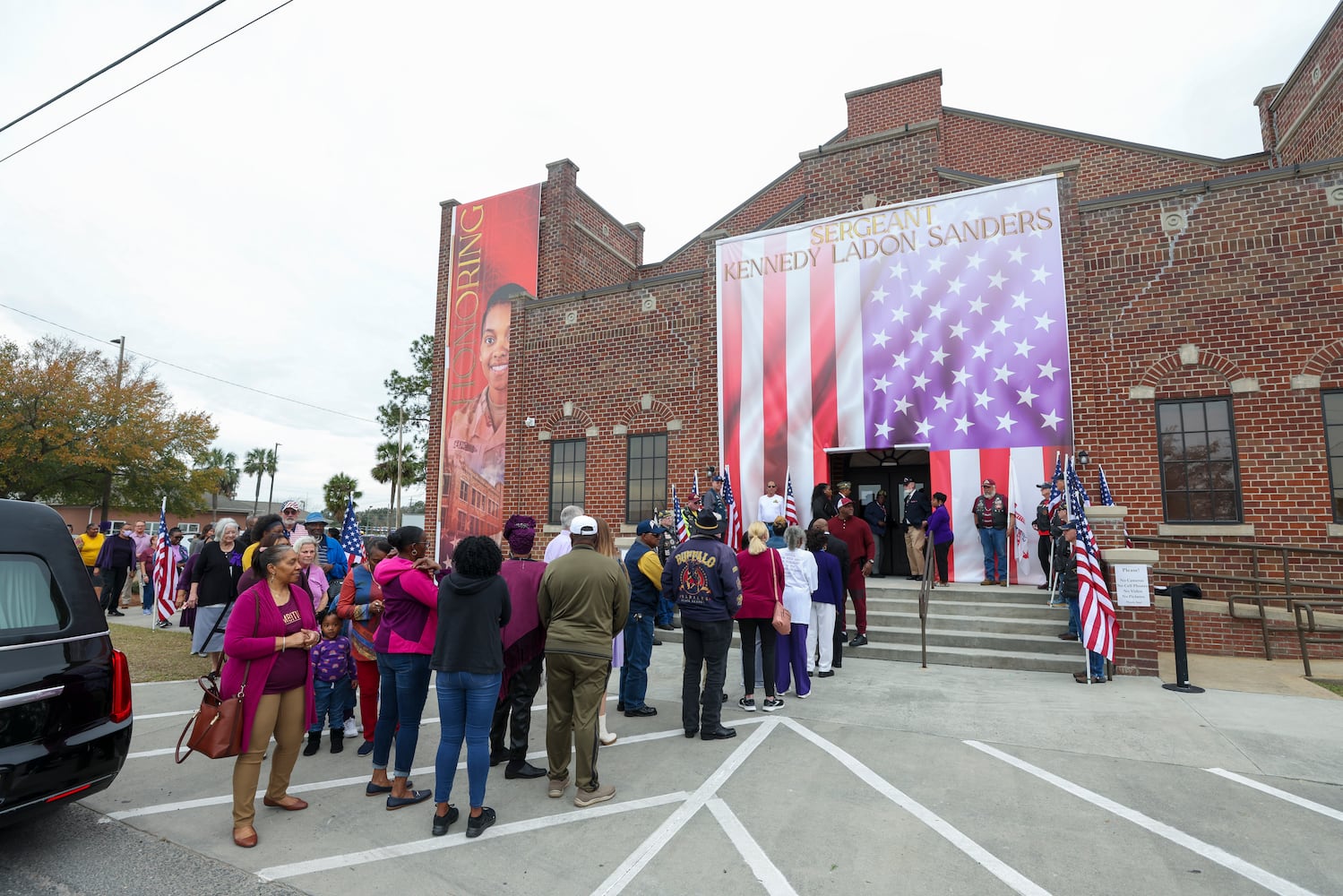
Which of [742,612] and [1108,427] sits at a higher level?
[1108,427]

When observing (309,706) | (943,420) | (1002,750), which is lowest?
(1002,750)

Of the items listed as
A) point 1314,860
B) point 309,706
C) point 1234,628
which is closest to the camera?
point 1314,860

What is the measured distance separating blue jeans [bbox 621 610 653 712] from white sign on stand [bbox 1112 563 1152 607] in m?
5.65

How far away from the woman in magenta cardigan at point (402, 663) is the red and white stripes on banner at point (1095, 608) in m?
7.11

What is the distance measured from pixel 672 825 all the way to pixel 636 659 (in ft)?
8.46

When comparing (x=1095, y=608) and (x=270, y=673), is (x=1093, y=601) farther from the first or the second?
(x=270, y=673)

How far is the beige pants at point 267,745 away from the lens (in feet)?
12.4

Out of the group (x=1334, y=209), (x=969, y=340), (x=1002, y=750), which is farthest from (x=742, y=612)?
(x=1334, y=209)

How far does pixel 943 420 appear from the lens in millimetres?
11914

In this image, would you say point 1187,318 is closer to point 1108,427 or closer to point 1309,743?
point 1108,427

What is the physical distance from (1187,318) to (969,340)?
3.20 metres

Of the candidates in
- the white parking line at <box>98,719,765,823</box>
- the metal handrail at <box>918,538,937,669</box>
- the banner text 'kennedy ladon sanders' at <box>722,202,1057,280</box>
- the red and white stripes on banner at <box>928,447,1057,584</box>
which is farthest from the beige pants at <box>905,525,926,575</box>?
the white parking line at <box>98,719,765,823</box>

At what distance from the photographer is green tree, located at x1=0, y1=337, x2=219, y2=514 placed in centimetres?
2481

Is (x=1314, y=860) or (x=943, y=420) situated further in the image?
(x=943, y=420)
